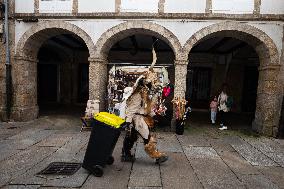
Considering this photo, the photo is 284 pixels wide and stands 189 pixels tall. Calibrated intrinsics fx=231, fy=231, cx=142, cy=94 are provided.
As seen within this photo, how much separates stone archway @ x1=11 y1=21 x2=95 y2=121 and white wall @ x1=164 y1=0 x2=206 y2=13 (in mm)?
3016

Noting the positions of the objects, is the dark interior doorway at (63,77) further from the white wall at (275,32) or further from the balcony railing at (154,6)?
the white wall at (275,32)

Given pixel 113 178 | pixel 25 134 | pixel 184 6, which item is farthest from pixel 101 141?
pixel 184 6

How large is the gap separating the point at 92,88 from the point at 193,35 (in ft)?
13.3

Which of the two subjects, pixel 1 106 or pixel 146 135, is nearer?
pixel 146 135

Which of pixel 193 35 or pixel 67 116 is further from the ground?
pixel 193 35

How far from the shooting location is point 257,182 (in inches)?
167

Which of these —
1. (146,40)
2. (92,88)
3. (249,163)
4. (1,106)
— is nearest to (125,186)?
(249,163)

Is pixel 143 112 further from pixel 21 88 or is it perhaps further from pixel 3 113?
pixel 3 113

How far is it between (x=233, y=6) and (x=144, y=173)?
646 cm

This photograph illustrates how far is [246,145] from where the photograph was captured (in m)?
6.70

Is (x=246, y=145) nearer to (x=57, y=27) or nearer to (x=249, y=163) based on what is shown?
(x=249, y=163)

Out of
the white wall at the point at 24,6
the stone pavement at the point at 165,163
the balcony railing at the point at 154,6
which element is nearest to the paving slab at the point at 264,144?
the stone pavement at the point at 165,163

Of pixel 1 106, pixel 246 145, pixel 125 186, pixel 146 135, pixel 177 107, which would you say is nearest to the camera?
pixel 125 186

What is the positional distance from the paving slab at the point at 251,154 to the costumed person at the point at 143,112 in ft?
7.27
